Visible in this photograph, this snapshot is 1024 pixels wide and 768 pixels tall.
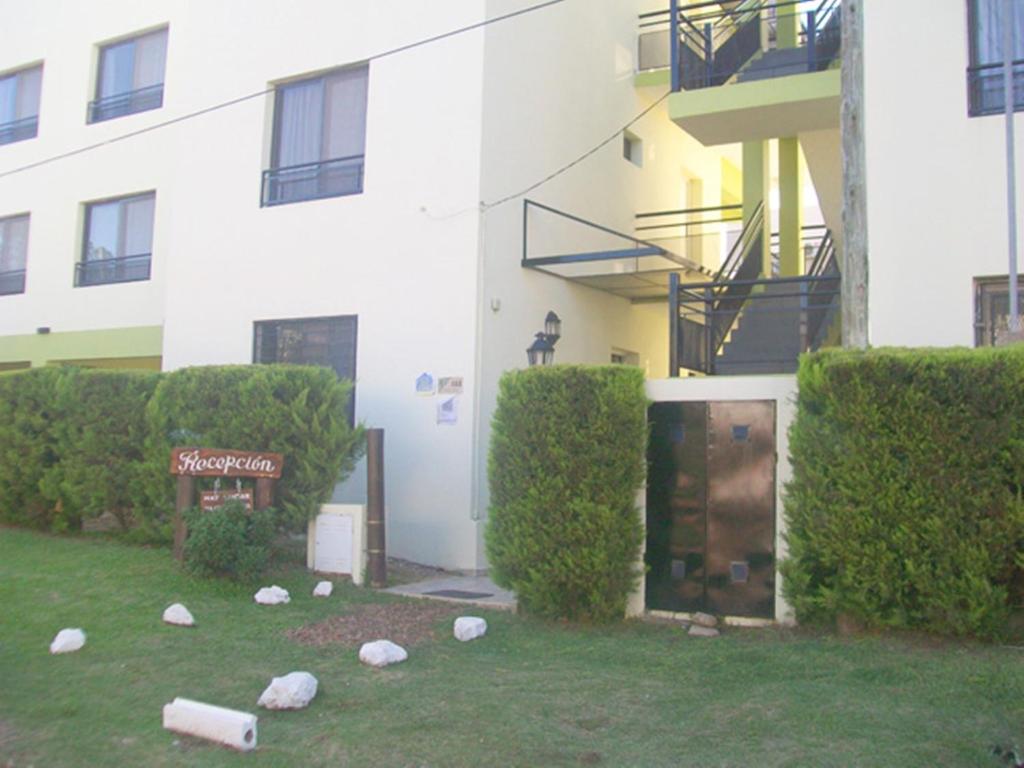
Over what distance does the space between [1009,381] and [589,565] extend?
3.20 metres

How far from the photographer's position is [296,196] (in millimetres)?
13109

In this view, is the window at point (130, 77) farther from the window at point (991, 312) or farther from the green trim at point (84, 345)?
the window at point (991, 312)

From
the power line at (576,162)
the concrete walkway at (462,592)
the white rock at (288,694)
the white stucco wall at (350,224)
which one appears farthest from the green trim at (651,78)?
the white rock at (288,694)

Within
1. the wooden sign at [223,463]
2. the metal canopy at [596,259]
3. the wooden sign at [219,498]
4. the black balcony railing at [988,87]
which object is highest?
the black balcony railing at [988,87]

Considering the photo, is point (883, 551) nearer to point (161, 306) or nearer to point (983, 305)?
point (983, 305)

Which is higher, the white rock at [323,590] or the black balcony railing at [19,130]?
the black balcony railing at [19,130]

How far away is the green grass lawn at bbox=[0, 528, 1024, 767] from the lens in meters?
5.16

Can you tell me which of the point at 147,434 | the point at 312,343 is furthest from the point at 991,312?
the point at 147,434

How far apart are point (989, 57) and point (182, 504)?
8.34 metres

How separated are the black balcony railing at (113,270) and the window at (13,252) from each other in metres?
1.49

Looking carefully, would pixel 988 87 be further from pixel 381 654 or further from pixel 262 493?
pixel 262 493

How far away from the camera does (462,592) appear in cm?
959

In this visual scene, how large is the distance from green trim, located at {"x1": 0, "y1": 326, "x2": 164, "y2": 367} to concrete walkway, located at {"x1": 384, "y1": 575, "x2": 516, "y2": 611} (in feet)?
22.4

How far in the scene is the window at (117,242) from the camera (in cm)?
1616
